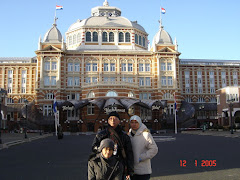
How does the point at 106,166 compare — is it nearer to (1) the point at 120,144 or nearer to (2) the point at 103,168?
(2) the point at 103,168

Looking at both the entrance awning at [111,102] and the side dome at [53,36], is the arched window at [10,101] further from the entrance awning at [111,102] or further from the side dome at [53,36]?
the entrance awning at [111,102]

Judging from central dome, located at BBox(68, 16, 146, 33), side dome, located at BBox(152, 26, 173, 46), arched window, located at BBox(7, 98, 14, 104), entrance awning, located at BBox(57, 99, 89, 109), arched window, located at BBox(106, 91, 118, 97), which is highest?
central dome, located at BBox(68, 16, 146, 33)

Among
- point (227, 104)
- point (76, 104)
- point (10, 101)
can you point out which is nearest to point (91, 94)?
point (76, 104)

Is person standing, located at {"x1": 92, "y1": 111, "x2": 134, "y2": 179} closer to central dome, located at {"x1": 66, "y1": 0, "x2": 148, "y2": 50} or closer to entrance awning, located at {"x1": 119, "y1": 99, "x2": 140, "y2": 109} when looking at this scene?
entrance awning, located at {"x1": 119, "y1": 99, "x2": 140, "y2": 109}

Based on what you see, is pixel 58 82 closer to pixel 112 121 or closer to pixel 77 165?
pixel 77 165

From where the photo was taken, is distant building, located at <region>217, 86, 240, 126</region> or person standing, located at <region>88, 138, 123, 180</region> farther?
distant building, located at <region>217, 86, 240, 126</region>

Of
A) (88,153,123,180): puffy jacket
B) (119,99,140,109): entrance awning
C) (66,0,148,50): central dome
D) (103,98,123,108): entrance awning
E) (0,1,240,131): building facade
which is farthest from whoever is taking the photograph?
(66,0,148,50): central dome

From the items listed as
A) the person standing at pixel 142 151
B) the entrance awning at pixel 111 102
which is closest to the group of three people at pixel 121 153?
the person standing at pixel 142 151

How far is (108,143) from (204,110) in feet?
219

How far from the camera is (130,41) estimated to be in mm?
63844

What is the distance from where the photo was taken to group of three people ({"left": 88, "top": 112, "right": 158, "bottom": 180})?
5059 millimetres

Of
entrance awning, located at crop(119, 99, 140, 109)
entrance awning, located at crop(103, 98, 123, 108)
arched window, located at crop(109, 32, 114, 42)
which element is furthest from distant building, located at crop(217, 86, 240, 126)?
arched window, located at crop(109, 32, 114, 42)

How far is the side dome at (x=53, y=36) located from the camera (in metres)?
60.1

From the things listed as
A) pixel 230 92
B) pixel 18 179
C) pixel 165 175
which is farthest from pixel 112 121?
pixel 230 92
